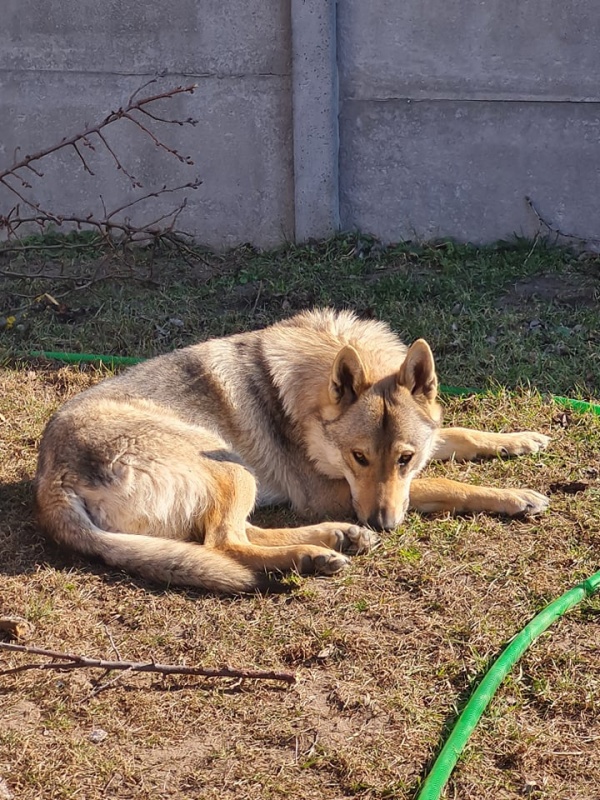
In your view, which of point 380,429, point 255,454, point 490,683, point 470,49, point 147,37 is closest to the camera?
point 490,683

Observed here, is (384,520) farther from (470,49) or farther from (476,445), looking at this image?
(470,49)

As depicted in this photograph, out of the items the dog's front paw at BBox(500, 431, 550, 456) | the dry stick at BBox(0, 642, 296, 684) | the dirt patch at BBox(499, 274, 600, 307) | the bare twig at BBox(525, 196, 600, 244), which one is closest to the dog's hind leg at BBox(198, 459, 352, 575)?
the dry stick at BBox(0, 642, 296, 684)

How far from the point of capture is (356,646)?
3.95 m

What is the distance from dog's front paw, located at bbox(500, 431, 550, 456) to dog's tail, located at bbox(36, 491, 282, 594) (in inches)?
72.2

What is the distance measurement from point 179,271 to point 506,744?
234 inches

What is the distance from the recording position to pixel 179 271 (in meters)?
8.49

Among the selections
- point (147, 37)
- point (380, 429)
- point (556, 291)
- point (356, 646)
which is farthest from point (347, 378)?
point (147, 37)

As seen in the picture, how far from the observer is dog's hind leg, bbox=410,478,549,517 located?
491 cm

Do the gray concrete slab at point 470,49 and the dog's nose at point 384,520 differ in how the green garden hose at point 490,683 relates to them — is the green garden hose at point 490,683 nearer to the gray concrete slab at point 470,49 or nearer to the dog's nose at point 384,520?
the dog's nose at point 384,520

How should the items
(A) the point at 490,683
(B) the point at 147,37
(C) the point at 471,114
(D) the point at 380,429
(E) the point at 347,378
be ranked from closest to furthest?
(A) the point at 490,683 → (D) the point at 380,429 → (E) the point at 347,378 → (C) the point at 471,114 → (B) the point at 147,37

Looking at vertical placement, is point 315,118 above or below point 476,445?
above

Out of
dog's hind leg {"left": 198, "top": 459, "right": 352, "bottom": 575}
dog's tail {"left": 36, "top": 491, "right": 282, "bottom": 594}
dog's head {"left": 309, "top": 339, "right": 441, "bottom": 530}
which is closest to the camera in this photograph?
dog's tail {"left": 36, "top": 491, "right": 282, "bottom": 594}

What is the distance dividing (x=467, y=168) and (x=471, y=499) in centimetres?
412

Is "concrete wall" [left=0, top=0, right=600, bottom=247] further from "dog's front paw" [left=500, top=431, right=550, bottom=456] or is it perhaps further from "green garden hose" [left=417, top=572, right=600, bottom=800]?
"green garden hose" [left=417, top=572, right=600, bottom=800]
